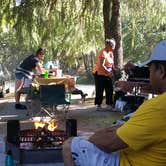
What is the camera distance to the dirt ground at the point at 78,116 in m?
10.7

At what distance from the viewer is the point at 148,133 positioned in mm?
3070

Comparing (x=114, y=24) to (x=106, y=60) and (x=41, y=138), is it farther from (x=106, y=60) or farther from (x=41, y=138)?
(x=41, y=138)

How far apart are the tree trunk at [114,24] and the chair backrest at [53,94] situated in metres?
5.13

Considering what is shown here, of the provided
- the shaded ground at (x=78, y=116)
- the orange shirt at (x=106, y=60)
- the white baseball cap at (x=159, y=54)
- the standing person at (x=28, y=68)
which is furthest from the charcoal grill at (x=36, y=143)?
the standing person at (x=28, y=68)

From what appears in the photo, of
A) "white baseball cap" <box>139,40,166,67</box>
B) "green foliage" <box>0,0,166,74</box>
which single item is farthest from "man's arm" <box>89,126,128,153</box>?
"green foliage" <box>0,0,166,74</box>

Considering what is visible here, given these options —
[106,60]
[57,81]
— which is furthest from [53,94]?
[57,81]

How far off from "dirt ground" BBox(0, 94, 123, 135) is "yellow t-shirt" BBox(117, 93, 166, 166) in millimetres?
6735

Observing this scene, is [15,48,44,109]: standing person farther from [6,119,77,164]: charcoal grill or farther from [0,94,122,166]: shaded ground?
[6,119,77,164]: charcoal grill

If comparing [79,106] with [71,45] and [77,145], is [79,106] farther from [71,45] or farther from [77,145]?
[77,145]

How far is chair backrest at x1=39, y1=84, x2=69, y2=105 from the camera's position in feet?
38.1

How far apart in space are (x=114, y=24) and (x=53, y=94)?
541cm

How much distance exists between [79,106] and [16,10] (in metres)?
3.71

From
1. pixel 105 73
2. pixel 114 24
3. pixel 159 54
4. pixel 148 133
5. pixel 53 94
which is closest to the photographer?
pixel 148 133

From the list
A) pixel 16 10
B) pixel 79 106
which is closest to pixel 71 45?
pixel 16 10
